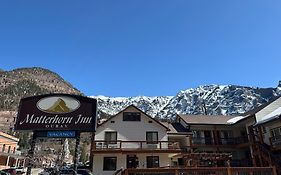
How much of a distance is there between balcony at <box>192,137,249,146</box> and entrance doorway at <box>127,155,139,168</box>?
34.5 feet

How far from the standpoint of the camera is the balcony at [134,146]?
35.8 metres

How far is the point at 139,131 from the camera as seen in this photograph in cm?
3934

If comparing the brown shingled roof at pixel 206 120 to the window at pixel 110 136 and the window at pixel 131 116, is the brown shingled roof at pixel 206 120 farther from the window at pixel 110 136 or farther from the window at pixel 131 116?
the window at pixel 110 136

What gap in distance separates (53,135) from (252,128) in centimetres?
2999

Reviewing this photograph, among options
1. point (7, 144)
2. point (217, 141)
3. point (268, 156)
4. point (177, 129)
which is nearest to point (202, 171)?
point (268, 156)

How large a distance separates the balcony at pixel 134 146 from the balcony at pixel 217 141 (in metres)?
6.94

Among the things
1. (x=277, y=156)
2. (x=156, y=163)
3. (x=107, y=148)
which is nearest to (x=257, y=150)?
(x=277, y=156)

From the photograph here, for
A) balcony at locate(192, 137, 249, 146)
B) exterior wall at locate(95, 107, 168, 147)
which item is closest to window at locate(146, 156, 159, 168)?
exterior wall at locate(95, 107, 168, 147)

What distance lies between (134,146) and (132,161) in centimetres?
190

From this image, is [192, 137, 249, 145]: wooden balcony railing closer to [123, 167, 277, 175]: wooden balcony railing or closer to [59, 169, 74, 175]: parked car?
[59, 169, 74, 175]: parked car

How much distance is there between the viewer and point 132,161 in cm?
3644

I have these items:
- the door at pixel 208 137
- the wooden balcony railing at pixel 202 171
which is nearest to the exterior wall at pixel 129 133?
the door at pixel 208 137

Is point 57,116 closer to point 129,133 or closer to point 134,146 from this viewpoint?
point 134,146

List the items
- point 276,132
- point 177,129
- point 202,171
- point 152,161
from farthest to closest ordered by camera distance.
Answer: point 177,129
point 152,161
point 276,132
point 202,171
